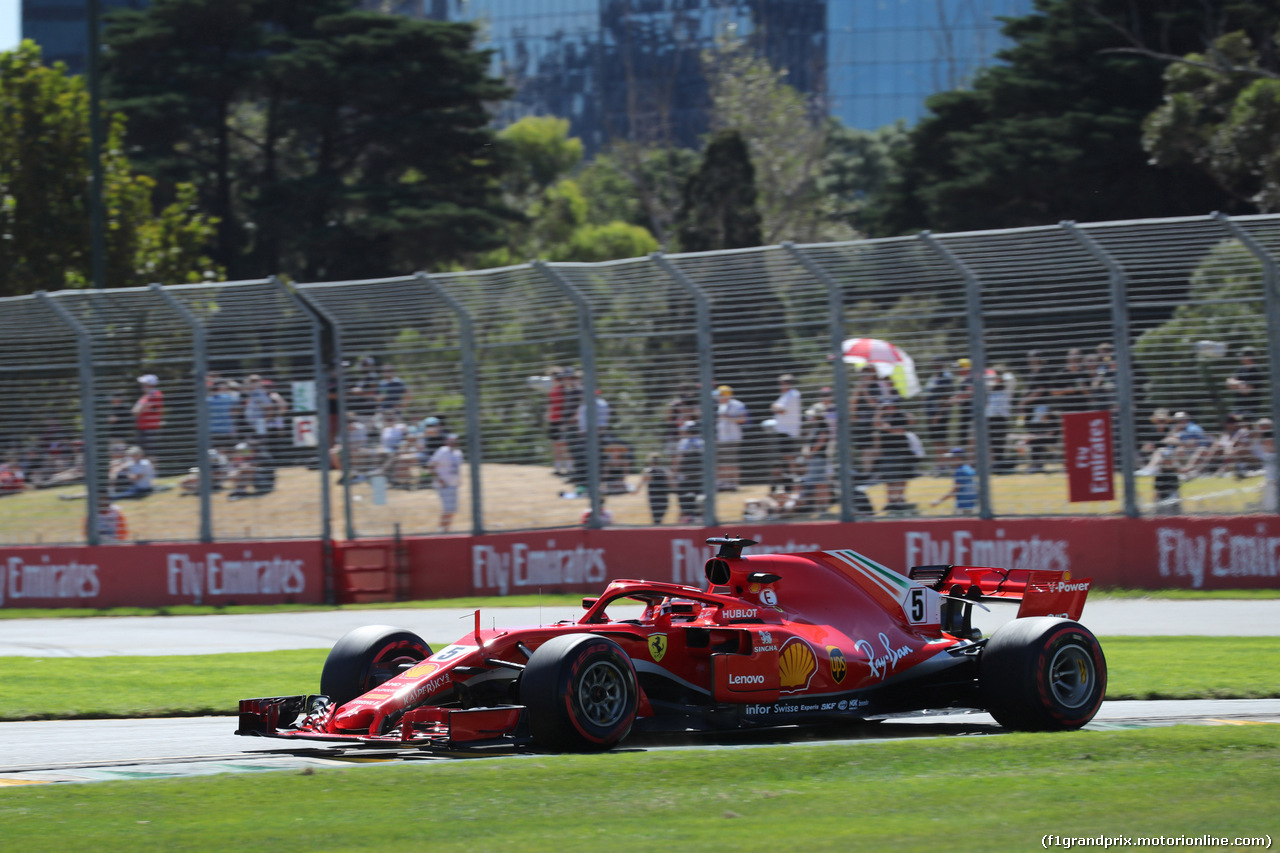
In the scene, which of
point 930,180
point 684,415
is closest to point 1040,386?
point 684,415

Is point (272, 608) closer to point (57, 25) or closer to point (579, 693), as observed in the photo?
point (579, 693)

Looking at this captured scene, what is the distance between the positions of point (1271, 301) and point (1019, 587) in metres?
7.99

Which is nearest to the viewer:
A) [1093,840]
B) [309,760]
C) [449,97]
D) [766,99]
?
[1093,840]

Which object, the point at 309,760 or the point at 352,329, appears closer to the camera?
the point at 309,760

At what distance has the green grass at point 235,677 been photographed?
10.4 m

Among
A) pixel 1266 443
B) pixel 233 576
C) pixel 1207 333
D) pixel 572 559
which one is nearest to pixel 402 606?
pixel 572 559

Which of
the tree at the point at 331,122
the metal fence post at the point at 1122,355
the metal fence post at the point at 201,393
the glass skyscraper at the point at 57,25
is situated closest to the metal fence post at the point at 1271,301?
the metal fence post at the point at 1122,355

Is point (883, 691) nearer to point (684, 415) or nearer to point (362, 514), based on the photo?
point (684, 415)

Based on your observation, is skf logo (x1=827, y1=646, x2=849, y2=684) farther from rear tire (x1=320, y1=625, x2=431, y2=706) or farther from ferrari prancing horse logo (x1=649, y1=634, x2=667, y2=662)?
rear tire (x1=320, y1=625, x2=431, y2=706)

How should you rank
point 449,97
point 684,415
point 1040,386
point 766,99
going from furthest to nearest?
1. point 766,99
2. point 449,97
3. point 684,415
4. point 1040,386

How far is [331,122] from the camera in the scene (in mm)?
41156

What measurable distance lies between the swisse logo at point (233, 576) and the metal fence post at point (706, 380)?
5085 millimetres

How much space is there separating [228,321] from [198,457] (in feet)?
5.50

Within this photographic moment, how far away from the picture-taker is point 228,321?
61.2ft
